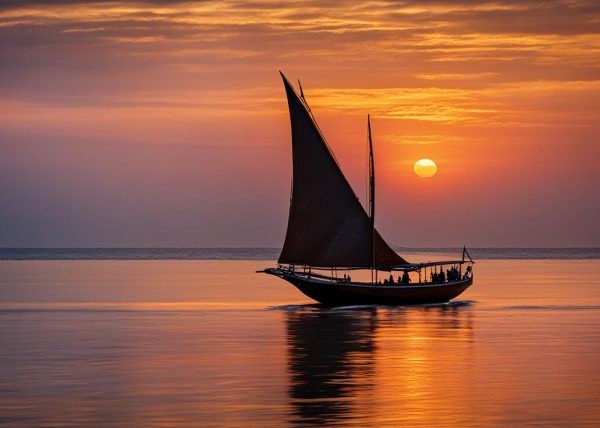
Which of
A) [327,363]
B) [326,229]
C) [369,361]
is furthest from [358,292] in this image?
[327,363]

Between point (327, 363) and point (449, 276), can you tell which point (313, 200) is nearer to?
point (449, 276)

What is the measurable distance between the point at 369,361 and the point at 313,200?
1418 inches

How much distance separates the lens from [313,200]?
79500mm

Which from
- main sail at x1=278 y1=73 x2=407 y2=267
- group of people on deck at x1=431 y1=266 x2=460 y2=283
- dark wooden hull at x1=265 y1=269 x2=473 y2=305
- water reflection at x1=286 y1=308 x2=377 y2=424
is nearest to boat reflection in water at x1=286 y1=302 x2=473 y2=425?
water reflection at x1=286 y1=308 x2=377 y2=424

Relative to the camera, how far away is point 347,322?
64812 mm

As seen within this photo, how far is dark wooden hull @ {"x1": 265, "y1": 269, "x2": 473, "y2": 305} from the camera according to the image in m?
79.9

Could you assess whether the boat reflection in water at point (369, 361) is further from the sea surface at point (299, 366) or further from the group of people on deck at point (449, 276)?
the group of people on deck at point (449, 276)

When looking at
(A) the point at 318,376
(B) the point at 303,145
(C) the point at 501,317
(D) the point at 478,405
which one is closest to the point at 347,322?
(C) the point at 501,317

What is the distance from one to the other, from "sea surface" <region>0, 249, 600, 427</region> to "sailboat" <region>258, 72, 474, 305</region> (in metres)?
1.85

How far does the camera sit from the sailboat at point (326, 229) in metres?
79.4

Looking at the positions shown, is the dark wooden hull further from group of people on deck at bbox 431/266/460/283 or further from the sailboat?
group of people on deck at bbox 431/266/460/283

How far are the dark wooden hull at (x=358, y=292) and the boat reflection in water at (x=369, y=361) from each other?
5.54 m

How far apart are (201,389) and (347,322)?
1143 inches

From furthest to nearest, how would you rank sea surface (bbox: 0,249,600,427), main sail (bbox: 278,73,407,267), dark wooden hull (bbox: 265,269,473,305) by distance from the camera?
dark wooden hull (bbox: 265,269,473,305)
main sail (bbox: 278,73,407,267)
sea surface (bbox: 0,249,600,427)
